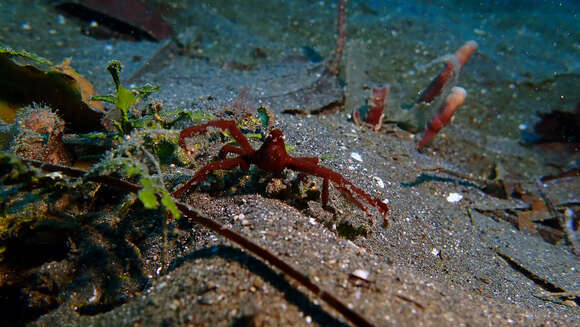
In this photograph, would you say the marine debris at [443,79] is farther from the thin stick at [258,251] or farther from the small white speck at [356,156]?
the thin stick at [258,251]

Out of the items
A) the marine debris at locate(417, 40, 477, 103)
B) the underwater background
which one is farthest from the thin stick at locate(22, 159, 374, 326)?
the marine debris at locate(417, 40, 477, 103)

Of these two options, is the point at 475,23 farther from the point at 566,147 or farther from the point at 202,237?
the point at 202,237

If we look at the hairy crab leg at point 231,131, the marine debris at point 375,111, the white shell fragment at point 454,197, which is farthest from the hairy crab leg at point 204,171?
the white shell fragment at point 454,197

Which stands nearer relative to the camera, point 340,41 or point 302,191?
point 302,191

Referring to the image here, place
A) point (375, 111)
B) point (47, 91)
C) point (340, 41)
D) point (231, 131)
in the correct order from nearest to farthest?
point (231, 131), point (47, 91), point (375, 111), point (340, 41)

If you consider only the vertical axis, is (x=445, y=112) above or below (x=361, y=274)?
above

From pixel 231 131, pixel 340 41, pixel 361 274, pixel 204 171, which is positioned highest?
pixel 340 41

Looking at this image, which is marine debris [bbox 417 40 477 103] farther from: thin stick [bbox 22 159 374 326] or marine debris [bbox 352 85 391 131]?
thin stick [bbox 22 159 374 326]

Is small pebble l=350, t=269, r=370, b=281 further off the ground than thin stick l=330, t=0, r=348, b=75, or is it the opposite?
thin stick l=330, t=0, r=348, b=75

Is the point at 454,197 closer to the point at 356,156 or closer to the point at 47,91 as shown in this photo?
the point at 356,156

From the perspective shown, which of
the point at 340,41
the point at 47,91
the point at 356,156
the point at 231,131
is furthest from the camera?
the point at 340,41

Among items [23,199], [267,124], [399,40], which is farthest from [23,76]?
[399,40]

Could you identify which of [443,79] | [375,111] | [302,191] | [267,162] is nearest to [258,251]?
[267,162]
